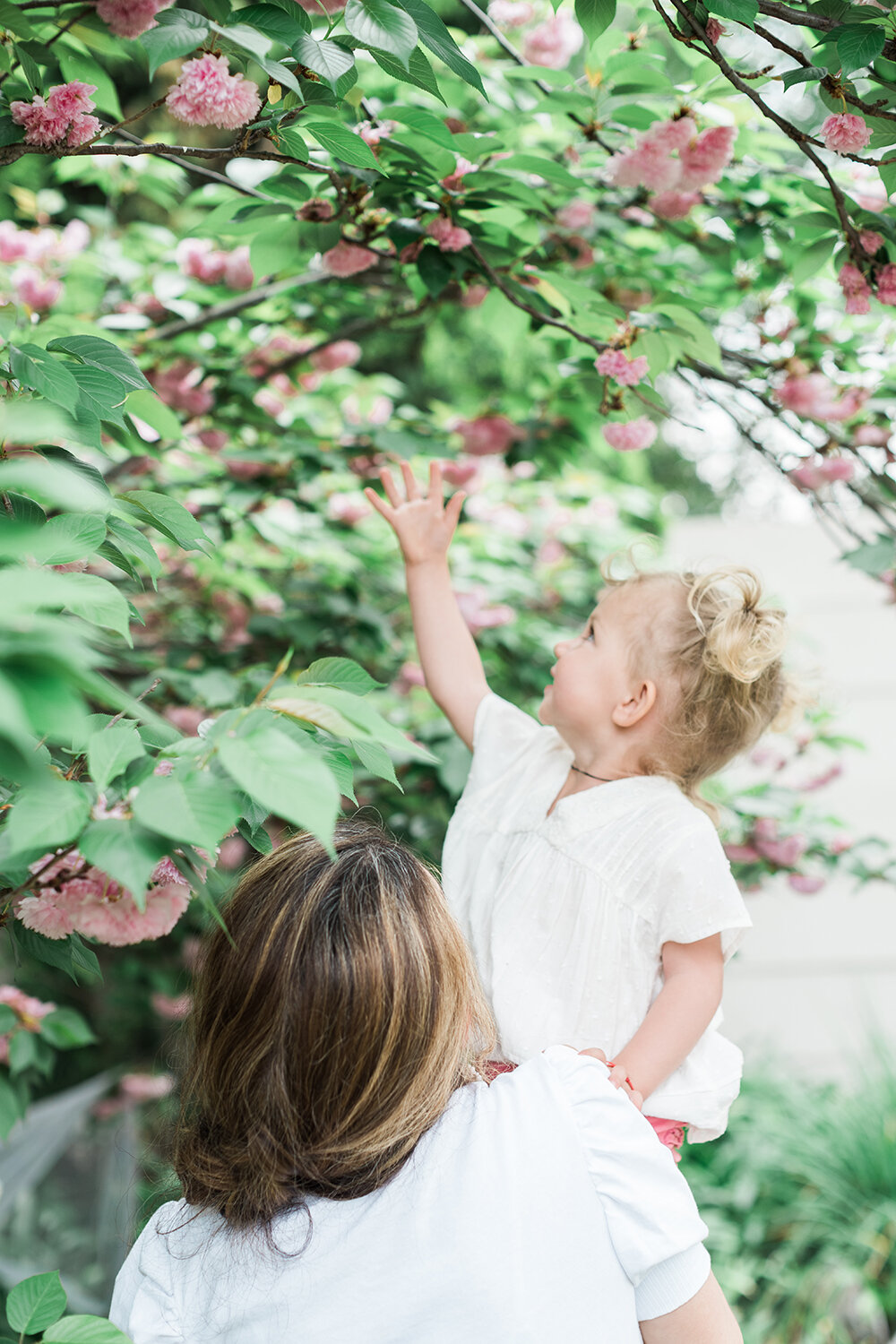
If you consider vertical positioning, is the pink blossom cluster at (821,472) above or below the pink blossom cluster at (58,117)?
below

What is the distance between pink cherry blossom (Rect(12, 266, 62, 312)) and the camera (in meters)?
2.22

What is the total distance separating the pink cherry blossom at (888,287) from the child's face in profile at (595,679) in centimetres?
52

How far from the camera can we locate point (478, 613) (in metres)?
2.36

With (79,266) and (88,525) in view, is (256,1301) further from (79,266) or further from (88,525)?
(79,266)

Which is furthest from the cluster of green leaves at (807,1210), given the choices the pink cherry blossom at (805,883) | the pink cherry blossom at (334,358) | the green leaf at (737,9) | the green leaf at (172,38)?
the green leaf at (172,38)

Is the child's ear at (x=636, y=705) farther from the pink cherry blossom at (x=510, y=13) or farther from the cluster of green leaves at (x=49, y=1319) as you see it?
the pink cherry blossom at (x=510, y=13)

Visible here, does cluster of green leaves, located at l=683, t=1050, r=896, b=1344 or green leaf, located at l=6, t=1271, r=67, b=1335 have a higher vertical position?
green leaf, located at l=6, t=1271, r=67, b=1335

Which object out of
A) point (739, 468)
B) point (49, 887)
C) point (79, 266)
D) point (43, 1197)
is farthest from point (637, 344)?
point (739, 468)

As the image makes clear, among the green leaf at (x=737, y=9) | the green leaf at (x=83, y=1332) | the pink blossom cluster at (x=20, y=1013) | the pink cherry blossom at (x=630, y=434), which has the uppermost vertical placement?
the green leaf at (x=737, y=9)

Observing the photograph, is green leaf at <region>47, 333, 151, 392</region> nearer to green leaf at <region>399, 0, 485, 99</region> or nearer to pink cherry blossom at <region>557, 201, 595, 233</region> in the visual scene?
green leaf at <region>399, 0, 485, 99</region>

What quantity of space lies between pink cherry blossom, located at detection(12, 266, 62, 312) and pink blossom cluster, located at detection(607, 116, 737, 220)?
1314mm

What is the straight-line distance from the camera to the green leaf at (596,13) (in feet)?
3.60

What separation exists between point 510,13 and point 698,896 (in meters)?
1.69

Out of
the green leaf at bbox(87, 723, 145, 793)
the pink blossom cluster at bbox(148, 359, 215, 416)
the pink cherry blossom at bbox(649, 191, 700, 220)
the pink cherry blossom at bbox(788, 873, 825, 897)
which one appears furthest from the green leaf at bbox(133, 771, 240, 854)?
the pink cherry blossom at bbox(788, 873, 825, 897)
